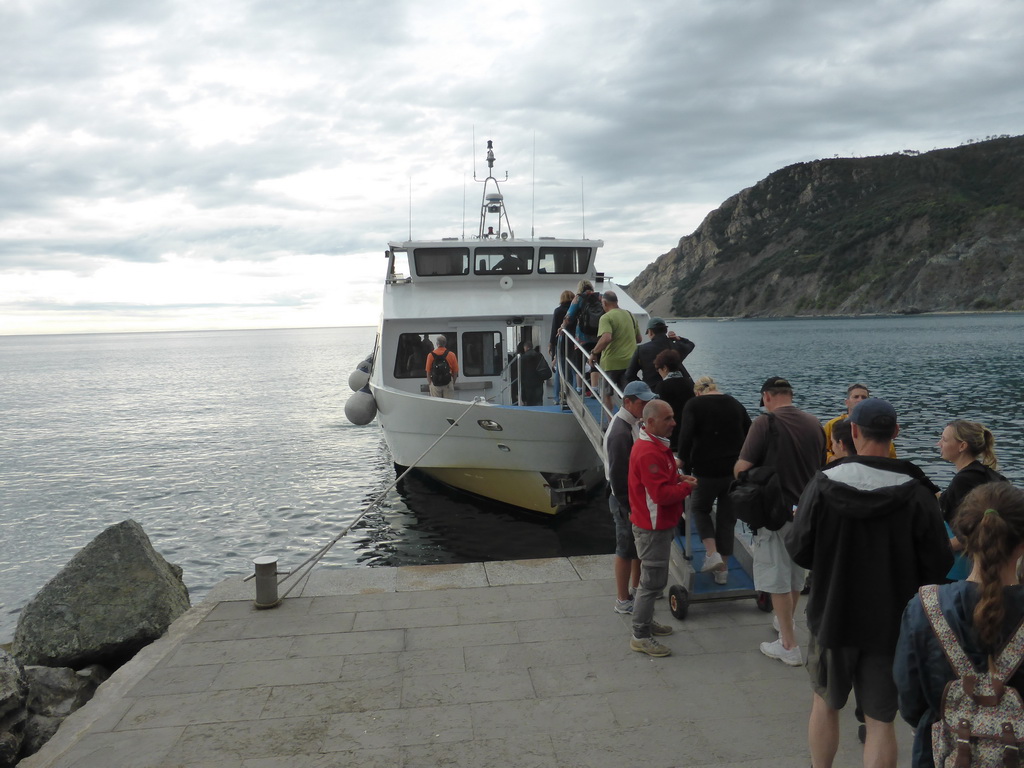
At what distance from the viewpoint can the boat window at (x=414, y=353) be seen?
530 inches

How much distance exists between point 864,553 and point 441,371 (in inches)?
383

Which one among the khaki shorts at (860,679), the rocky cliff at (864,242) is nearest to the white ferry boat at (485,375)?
the khaki shorts at (860,679)

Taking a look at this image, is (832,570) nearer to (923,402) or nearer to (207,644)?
(207,644)

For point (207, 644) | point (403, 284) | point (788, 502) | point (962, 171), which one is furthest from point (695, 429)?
point (962, 171)

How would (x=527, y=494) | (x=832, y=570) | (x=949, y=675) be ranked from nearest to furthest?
(x=949, y=675), (x=832, y=570), (x=527, y=494)

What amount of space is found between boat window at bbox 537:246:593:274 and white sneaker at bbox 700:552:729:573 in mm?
9824

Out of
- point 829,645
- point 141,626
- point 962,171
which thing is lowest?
point 141,626

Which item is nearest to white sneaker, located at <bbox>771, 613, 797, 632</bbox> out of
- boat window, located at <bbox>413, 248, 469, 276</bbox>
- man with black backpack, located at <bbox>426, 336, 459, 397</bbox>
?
man with black backpack, located at <bbox>426, 336, 459, 397</bbox>

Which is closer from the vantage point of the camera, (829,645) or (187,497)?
(829,645)

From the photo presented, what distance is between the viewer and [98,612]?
6.57 m

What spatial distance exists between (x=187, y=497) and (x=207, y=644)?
14.2 m

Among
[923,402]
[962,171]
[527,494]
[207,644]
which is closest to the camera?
[207,644]

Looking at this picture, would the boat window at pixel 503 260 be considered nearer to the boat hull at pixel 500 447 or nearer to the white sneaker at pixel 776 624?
the boat hull at pixel 500 447

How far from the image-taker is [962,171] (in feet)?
515
